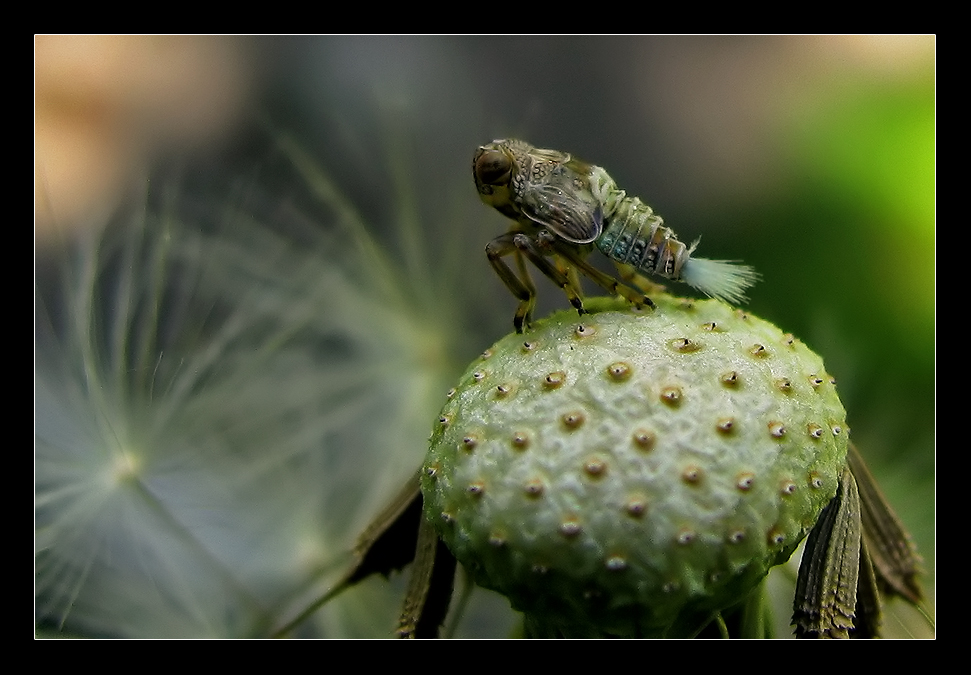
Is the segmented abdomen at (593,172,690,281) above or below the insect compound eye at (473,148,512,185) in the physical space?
below

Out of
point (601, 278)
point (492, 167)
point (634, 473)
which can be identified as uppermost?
point (492, 167)

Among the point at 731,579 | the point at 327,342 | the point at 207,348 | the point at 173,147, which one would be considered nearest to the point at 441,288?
the point at 327,342

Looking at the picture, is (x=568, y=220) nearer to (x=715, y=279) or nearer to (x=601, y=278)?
(x=601, y=278)

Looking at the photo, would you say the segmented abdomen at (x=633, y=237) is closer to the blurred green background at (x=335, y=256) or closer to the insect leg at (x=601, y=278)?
the insect leg at (x=601, y=278)

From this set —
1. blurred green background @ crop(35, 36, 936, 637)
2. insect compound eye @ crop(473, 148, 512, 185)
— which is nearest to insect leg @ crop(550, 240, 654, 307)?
insect compound eye @ crop(473, 148, 512, 185)

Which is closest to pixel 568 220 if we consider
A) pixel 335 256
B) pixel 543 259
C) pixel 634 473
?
pixel 543 259

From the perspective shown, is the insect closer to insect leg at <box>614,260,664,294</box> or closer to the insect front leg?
the insect front leg
